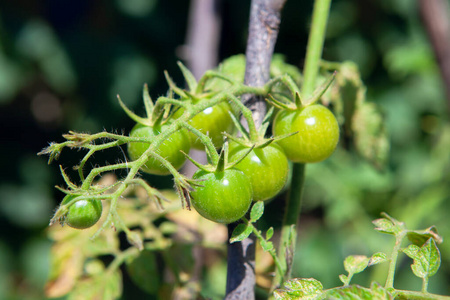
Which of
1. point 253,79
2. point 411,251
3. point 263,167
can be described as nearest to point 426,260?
point 411,251

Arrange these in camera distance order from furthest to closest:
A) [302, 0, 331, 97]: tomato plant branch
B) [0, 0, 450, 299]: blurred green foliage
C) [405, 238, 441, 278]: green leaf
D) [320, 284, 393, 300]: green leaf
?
[0, 0, 450, 299]: blurred green foliage → [302, 0, 331, 97]: tomato plant branch → [405, 238, 441, 278]: green leaf → [320, 284, 393, 300]: green leaf

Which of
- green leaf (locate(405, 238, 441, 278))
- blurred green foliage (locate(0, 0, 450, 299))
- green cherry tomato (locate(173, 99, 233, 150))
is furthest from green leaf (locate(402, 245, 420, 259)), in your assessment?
blurred green foliage (locate(0, 0, 450, 299))

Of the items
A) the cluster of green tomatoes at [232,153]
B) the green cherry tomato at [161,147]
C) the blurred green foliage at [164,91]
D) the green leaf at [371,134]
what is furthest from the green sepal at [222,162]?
the blurred green foliage at [164,91]

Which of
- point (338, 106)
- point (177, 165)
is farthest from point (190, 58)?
point (177, 165)

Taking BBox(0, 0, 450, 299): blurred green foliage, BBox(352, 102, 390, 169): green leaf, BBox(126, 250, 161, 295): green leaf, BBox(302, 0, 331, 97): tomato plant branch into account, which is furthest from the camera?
BBox(0, 0, 450, 299): blurred green foliage

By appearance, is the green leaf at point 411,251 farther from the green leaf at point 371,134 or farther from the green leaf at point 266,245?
the green leaf at point 371,134

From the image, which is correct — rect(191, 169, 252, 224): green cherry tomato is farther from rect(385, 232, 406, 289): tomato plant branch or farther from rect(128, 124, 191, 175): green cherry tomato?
rect(385, 232, 406, 289): tomato plant branch

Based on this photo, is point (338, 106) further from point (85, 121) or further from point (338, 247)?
point (85, 121)
